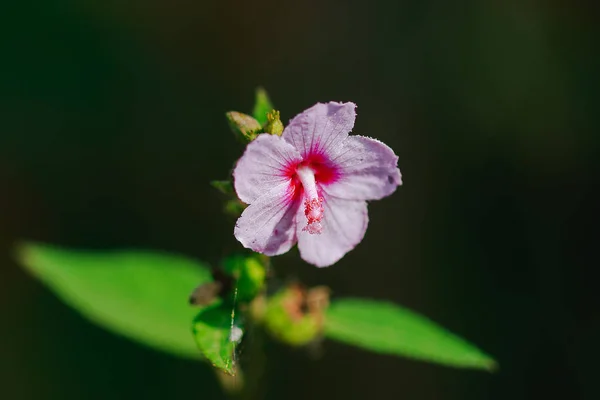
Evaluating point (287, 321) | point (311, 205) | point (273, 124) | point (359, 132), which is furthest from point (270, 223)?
point (359, 132)

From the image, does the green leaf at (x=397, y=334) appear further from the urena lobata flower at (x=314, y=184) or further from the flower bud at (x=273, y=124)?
the flower bud at (x=273, y=124)

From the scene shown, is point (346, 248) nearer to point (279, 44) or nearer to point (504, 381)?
point (504, 381)

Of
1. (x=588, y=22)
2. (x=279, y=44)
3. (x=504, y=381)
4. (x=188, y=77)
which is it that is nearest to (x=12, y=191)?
(x=188, y=77)

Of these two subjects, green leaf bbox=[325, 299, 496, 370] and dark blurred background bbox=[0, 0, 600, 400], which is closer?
green leaf bbox=[325, 299, 496, 370]

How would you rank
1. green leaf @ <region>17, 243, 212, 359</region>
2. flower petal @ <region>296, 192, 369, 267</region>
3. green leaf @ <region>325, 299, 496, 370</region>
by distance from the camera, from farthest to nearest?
1. green leaf @ <region>17, 243, 212, 359</region>
2. green leaf @ <region>325, 299, 496, 370</region>
3. flower petal @ <region>296, 192, 369, 267</region>

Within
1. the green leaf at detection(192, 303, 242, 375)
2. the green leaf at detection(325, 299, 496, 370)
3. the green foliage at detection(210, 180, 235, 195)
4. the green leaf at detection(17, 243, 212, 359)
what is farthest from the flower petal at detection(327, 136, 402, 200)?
the green leaf at detection(17, 243, 212, 359)

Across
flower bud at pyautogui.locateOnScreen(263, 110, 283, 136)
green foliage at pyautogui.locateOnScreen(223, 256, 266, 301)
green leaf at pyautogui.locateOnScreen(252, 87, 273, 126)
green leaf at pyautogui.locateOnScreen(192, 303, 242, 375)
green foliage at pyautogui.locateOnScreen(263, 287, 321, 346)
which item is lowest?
green leaf at pyautogui.locateOnScreen(192, 303, 242, 375)

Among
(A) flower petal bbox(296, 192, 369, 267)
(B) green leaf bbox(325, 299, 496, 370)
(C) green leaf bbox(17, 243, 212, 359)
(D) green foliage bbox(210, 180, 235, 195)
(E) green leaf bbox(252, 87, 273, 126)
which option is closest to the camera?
(D) green foliage bbox(210, 180, 235, 195)

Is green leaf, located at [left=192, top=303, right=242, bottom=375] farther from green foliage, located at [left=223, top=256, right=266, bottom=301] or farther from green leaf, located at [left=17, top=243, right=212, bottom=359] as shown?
green leaf, located at [left=17, top=243, right=212, bottom=359]
